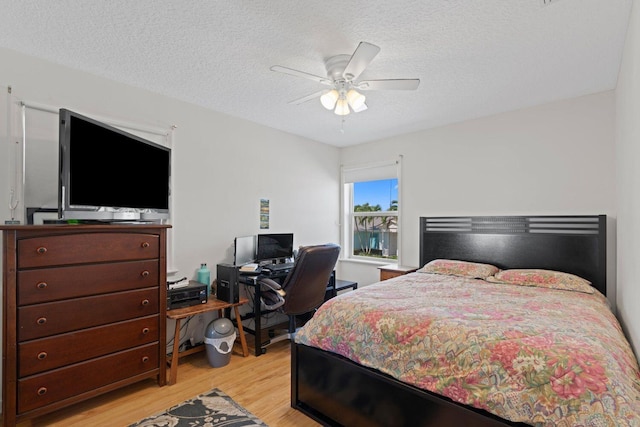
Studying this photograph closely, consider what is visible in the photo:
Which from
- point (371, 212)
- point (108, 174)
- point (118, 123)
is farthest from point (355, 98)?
point (371, 212)

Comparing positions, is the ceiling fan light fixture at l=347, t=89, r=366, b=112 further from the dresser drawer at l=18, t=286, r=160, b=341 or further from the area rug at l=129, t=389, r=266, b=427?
the area rug at l=129, t=389, r=266, b=427

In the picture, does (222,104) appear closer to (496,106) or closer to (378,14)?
(378,14)

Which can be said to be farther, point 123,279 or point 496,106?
point 496,106

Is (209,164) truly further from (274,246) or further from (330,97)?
(330,97)

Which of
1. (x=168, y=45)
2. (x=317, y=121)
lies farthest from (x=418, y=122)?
(x=168, y=45)

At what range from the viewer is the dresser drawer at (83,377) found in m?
1.92

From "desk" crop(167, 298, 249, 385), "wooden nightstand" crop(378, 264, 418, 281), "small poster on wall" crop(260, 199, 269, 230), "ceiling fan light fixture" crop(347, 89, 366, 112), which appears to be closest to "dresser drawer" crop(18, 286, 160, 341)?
"desk" crop(167, 298, 249, 385)

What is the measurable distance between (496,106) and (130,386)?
4.24m

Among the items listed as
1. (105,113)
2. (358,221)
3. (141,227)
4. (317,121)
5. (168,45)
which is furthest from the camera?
(358,221)

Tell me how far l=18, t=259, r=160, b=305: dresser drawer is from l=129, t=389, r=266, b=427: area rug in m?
0.91

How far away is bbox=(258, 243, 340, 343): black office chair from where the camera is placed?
2.88 metres

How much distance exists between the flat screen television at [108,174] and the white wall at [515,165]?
298 centimetres

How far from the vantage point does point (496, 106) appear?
333 cm

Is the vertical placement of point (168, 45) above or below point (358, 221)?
above
